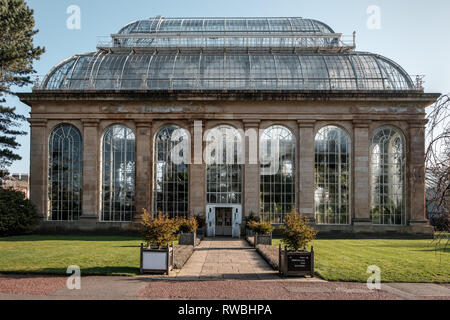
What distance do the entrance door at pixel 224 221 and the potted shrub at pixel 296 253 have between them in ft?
58.8

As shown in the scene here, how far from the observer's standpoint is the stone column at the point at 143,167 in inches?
1347

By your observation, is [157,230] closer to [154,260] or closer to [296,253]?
[154,260]

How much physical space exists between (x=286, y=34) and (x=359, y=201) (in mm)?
18041

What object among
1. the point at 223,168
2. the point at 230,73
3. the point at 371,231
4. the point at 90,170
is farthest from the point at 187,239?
the point at 230,73

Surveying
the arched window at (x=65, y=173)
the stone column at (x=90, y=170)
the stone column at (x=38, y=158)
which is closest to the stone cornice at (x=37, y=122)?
the stone column at (x=38, y=158)

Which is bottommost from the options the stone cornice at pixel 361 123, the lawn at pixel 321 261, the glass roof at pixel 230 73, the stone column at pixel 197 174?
the lawn at pixel 321 261

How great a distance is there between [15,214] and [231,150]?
18485 millimetres

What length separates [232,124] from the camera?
35188 millimetres

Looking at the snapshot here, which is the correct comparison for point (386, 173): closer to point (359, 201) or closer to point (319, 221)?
point (359, 201)

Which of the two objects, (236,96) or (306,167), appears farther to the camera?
(236,96)

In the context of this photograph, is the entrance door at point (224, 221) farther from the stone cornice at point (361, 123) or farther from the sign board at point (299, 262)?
the sign board at point (299, 262)

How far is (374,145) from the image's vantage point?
35.0 m

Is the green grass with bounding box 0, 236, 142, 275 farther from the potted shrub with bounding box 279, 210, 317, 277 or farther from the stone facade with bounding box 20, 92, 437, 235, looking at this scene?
the stone facade with bounding box 20, 92, 437, 235

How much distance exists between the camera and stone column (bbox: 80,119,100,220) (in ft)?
113
